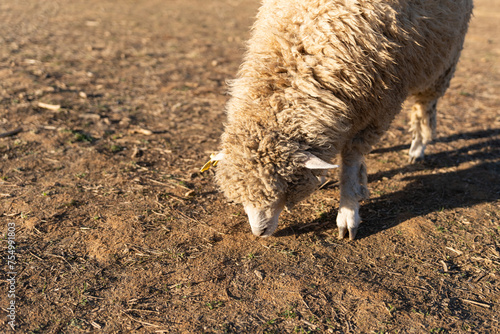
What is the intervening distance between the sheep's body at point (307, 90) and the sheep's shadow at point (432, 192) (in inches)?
15.2

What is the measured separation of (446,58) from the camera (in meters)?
5.06

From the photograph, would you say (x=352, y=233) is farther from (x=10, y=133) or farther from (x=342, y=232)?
(x=10, y=133)

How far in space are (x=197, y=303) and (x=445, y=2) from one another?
388 cm

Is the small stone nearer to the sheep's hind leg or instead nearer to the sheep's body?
the sheep's body

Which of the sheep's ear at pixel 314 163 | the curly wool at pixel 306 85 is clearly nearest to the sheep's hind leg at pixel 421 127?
the curly wool at pixel 306 85

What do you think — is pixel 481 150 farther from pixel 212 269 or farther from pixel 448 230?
pixel 212 269

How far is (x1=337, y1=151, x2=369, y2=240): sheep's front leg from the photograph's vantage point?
4.27 metres

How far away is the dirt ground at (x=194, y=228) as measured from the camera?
3.35 m

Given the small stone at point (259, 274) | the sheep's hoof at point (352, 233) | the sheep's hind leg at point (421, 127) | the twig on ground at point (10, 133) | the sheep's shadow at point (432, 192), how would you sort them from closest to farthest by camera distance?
1. the small stone at point (259, 274)
2. the sheep's hoof at point (352, 233)
3. the sheep's shadow at point (432, 192)
4. the twig on ground at point (10, 133)
5. the sheep's hind leg at point (421, 127)

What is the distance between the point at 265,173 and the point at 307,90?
0.79m

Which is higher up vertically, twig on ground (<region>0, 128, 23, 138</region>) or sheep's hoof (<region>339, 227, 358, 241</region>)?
twig on ground (<region>0, 128, 23, 138</region>)

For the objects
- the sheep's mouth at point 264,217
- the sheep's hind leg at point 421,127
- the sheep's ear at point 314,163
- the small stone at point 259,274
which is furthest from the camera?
the sheep's hind leg at point 421,127

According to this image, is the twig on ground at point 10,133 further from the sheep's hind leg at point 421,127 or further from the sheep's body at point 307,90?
the sheep's hind leg at point 421,127

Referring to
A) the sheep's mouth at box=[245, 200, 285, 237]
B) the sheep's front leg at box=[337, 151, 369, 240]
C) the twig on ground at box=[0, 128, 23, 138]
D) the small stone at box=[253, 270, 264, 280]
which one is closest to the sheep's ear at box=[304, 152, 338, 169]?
the sheep's mouth at box=[245, 200, 285, 237]
